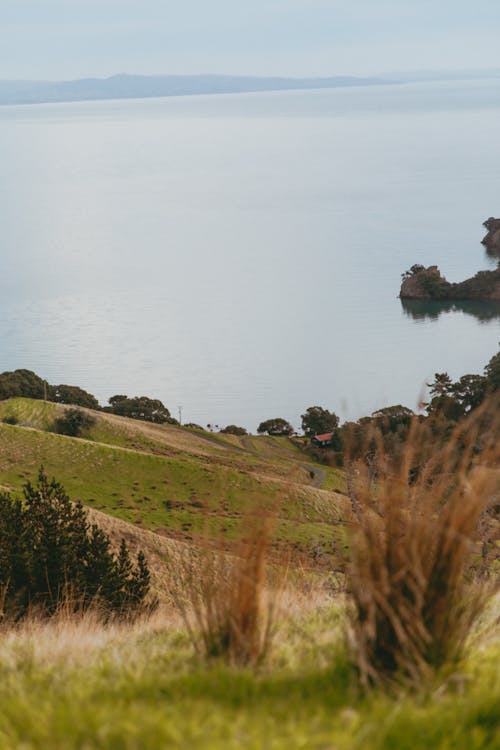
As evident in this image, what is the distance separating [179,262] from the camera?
134875 millimetres

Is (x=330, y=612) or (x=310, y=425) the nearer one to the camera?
(x=330, y=612)

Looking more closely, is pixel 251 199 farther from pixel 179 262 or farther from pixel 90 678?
pixel 90 678

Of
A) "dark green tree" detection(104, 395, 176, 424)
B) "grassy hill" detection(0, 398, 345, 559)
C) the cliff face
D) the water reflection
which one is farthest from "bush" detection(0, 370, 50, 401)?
the cliff face

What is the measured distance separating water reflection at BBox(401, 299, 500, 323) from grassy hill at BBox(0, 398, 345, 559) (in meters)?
A: 50.3

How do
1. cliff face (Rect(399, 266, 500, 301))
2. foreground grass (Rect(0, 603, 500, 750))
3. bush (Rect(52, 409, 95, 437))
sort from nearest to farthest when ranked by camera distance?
foreground grass (Rect(0, 603, 500, 750)), bush (Rect(52, 409, 95, 437)), cliff face (Rect(399, 266, 500, 301))

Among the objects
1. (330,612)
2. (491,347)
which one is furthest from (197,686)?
(491,347)

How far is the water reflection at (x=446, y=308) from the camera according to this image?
108m

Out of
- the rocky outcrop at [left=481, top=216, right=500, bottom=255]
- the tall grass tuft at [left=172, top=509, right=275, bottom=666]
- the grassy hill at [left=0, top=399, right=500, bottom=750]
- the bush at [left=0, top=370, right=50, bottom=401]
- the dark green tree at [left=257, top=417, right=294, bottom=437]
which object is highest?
the rocky outcrop at [left=481, top=216, right=500, bottom=255]

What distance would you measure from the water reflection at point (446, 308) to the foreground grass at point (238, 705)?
10585cm

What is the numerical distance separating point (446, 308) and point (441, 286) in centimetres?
383

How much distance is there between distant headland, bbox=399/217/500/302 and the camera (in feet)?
368

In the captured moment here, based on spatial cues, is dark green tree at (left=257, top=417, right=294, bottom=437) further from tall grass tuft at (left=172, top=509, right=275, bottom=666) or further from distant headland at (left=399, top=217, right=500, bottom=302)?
tall grass tuft at (left=172, top=509, right=275, bottom=666)

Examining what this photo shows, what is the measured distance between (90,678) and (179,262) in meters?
133

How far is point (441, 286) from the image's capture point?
114312 millimetres
